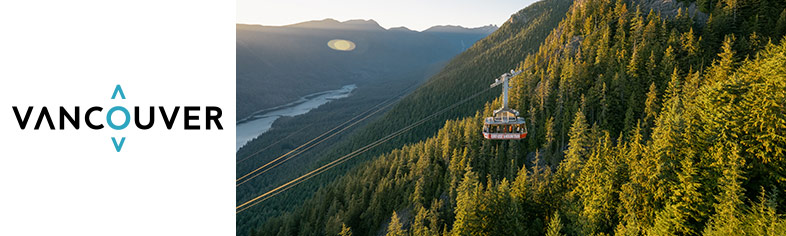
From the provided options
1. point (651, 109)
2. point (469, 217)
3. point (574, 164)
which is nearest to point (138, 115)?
→ point (469, 217)

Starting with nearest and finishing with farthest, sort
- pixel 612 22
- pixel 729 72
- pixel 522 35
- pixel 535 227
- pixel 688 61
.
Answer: pixel 535 227
pixel 729 72
pixel 688 61
pixel 612 22
pixel 522 35

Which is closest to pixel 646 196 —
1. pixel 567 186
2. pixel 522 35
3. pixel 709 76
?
pixel 567 186

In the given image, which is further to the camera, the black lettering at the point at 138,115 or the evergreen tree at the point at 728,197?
the evergreen tree at the point at 728,197

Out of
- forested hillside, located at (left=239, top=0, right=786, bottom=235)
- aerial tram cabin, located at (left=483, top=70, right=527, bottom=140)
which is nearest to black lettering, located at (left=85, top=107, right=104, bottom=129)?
aerial tram cabin, located at (left=483, top=70, right=527, bottom=140)

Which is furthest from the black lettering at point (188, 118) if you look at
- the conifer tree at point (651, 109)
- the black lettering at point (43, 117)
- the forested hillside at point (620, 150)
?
the conifer tree at point (651, 109)

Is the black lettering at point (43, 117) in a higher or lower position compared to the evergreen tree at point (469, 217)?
higher

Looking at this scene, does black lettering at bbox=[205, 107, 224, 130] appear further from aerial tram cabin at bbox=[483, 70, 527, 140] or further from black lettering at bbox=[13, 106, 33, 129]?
aerial tram cabin at bbox=[483, 70, 527, 140]

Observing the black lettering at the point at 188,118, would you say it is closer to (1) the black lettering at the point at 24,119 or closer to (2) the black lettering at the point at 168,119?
(2) the black lettering at the point at 168,119

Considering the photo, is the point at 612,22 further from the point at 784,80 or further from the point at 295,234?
the point at 295,234

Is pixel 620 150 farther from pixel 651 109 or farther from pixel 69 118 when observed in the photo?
pixel 69 118
